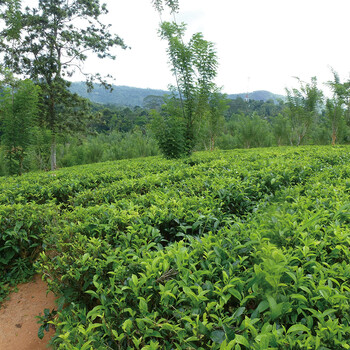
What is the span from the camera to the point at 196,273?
1.39 meters

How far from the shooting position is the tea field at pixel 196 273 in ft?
3.58

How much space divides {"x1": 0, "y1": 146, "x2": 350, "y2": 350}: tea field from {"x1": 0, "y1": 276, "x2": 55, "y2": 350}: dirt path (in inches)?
7.6

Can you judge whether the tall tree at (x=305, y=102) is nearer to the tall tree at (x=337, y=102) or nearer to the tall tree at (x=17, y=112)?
the tall tree at (x=337, y=102)

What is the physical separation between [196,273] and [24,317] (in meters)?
2.04

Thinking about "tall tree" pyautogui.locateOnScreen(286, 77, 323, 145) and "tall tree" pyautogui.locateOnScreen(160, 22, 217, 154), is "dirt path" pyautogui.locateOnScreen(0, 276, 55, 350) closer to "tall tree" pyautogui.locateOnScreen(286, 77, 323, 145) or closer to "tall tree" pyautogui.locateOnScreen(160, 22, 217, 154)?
"tall tree" pyautogui.locateOnScreen(160, 22, 217, 154)

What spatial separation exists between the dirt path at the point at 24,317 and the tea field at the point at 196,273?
19 cm

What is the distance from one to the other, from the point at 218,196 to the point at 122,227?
1273 mm

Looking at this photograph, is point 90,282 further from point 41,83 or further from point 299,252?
point 41,83

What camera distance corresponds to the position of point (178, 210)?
2408 mm

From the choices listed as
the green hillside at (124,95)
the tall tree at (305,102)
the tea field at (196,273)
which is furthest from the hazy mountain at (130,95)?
the tea field at (196,273)

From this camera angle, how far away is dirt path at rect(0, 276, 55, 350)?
2.05 meters

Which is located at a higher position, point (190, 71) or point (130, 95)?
point (130, 95)

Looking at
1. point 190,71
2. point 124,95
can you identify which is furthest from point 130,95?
point 190,71

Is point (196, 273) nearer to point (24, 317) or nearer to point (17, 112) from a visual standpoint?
point (24, 317)
